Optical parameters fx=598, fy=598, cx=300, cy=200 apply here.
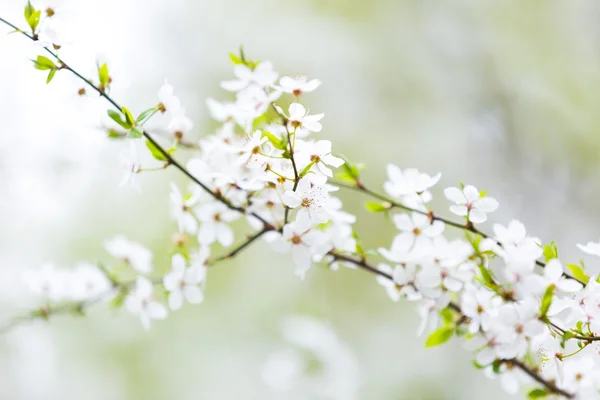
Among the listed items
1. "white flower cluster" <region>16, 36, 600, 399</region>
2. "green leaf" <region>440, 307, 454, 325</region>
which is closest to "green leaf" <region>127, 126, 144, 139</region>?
"white flower cluster" <region>16, 36, 600, 399</region>

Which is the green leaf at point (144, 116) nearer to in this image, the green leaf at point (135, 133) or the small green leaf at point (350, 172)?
the green leaf at point (135, 133)

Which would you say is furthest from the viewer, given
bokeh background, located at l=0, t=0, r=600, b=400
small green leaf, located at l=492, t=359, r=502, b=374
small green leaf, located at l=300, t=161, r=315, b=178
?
bokeh background, located at l=0, t=0, r=600, b=400

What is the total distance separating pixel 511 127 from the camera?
146cm

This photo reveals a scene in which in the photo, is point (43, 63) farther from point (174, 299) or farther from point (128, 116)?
point (174, 299)

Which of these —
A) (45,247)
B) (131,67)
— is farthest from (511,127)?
(45,247)

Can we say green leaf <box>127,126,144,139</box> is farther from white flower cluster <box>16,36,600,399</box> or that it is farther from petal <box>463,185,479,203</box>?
petal <box>463,185,479,203</box>

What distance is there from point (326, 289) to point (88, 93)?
1376 mm

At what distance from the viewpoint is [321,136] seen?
5.51 feet

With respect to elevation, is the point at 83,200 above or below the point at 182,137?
above

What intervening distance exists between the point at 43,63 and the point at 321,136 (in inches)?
48.9

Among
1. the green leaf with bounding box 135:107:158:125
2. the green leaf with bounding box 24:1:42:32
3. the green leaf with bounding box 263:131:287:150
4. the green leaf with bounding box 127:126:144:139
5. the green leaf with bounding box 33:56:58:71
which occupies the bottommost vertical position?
the green leaf with bounding box 263:131:287:150

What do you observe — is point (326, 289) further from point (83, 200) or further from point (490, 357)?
point (490, 357)

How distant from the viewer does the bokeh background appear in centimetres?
150

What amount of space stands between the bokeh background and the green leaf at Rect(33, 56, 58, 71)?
1.02 meters
